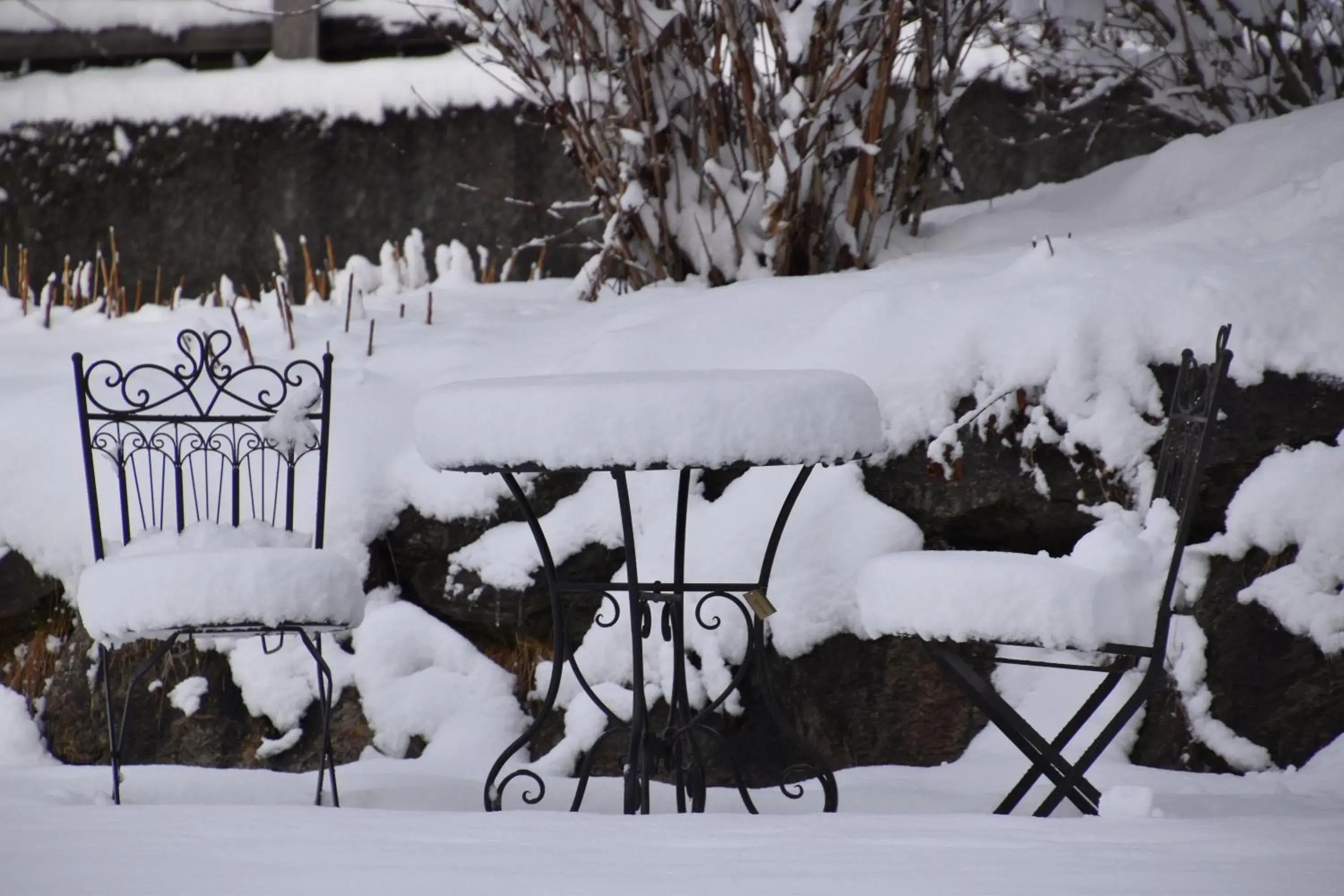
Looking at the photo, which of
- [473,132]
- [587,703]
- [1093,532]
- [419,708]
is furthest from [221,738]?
[473,132]

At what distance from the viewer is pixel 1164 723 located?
2.83 m

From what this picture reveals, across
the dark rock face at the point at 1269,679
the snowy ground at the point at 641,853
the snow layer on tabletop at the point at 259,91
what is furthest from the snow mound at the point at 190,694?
the snow layer on tabletop at the point at 259,91

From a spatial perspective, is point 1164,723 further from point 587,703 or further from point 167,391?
point 167,391

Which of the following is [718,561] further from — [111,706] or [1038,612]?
[111,706]

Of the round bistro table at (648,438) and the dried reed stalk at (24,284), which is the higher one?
the dried reed stalk at (24,284)

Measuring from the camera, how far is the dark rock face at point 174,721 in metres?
3.14

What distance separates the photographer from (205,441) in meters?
3.28

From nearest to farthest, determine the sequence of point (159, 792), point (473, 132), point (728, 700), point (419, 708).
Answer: point (159, 792)
point (728, 700)
point (419, 708)
point (473, 132)

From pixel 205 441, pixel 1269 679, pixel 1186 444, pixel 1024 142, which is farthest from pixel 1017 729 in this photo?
pixel 1024 142

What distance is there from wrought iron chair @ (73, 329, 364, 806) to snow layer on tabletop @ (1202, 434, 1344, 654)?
5.66 ft

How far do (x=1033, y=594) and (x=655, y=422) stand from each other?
0.59 m

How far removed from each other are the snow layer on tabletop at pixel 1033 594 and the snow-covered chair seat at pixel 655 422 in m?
0.24

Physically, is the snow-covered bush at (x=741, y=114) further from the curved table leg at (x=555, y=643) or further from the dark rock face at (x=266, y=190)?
the dark rock face at (x=266, y=190)

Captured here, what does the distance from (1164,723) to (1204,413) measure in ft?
2.71
